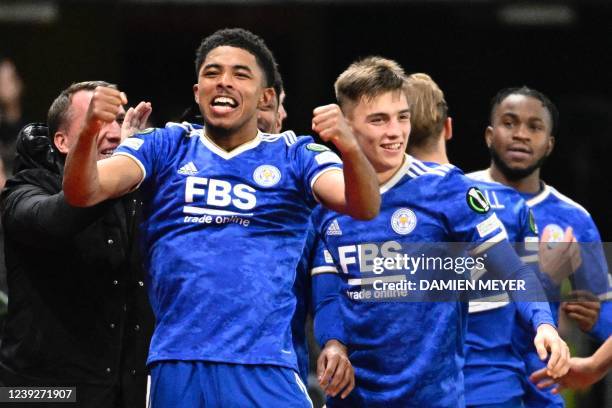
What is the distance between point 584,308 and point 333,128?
2.53m

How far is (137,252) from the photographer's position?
16.8ft

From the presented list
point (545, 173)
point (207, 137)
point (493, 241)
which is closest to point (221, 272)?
point (207, 137)

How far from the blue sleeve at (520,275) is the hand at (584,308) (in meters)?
0.96

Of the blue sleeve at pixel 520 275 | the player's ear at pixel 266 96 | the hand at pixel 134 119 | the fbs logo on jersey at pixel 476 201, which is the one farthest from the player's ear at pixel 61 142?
the blue sleeve at pixel 520 275

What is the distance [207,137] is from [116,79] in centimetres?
971

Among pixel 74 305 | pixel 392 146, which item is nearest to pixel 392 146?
pixel 392 146

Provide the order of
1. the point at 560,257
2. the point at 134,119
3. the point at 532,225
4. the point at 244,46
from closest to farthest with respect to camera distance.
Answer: the point at 244,46 → the point at 134,119 → the point at 532,225 → the point at 560,257

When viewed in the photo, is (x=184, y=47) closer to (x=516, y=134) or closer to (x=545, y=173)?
(x=545, y=173)

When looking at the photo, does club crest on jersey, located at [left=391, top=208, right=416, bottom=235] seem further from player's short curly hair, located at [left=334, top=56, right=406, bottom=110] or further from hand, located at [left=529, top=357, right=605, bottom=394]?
hand, located at [left=529, top=357, right=605, bottom=394]

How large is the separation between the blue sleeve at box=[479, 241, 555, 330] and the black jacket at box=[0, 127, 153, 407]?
150 centimetres

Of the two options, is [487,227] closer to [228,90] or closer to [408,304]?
[408,304]

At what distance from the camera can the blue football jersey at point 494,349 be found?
18.3 feet

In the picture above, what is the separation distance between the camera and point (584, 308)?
6.03 metres

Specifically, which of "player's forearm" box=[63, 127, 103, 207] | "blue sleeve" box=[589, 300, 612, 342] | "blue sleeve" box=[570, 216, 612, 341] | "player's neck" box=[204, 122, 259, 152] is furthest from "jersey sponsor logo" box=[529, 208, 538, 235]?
"player's forearm" box=[63, 127, 103, 207]
